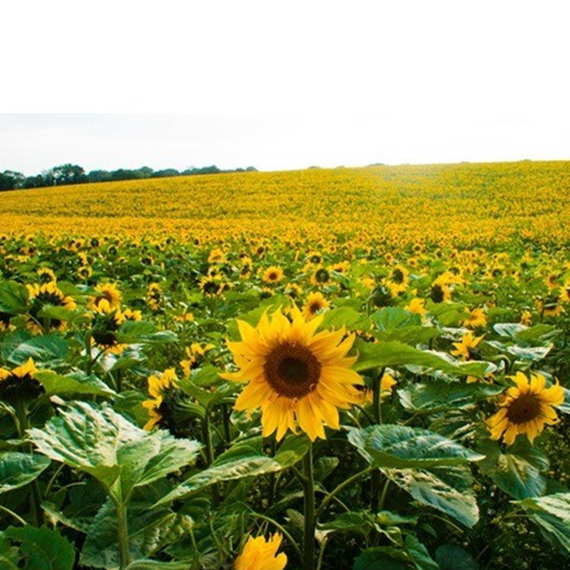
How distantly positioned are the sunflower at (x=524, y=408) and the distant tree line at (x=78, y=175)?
56787 mm

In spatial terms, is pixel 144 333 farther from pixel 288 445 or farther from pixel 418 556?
pixel 418 556

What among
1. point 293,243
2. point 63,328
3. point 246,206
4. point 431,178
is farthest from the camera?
point 431,178

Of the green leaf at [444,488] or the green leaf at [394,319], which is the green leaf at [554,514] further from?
the green leaf at [394,319]

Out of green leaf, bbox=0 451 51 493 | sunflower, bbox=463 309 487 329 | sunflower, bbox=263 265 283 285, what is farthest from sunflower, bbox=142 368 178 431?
sunflower, bbox=263 265 283 285

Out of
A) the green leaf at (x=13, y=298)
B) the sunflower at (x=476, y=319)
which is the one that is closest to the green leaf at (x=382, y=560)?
the green leaf at (x=13, y=298)

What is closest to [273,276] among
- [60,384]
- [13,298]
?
[13,298]

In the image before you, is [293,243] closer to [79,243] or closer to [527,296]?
[79,243]

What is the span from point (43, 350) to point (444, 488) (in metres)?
1.28

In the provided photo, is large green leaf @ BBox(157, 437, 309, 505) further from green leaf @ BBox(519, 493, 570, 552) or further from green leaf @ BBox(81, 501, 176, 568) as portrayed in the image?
green leaf @ BBox(519, 493, 570, 552)

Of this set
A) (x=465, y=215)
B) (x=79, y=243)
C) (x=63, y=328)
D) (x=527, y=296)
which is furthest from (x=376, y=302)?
(x=465, y=215)

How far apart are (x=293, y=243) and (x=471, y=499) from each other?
10.1 metres

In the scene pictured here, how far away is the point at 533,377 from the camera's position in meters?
1.82

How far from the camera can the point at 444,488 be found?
55.8 inches

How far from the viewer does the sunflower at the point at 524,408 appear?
71.3 inches
